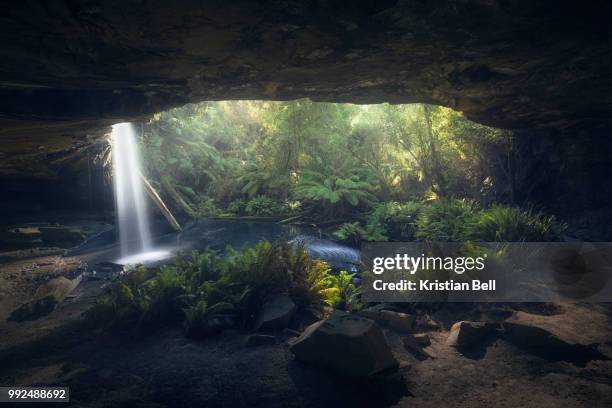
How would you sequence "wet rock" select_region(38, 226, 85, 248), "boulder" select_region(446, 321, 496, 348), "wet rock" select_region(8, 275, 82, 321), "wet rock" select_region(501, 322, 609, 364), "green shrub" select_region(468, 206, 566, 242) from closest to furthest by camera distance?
"wet rock" select_region(501, 322, 609, 364), "boulder" select_region(446, 321, 496, 348), "wet rock" select_region(8, 275, 82, 321), "green shrub" select_region(468, 206, 566, 242), "wet rock" select_region(38, 226, 85, 248)

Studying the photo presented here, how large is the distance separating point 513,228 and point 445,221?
2.91 meters

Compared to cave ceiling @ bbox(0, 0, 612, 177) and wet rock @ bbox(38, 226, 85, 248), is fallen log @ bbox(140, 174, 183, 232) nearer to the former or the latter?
wet rock @ bbox(38, 226, 85, 248)

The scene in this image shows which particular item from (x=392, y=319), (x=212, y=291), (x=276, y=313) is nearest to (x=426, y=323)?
(x=392, y=319)

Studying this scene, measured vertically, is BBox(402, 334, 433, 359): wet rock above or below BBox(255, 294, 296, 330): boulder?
below

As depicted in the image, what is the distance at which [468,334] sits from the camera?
212 inches

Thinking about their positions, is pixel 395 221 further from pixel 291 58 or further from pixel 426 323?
pixel 291 58

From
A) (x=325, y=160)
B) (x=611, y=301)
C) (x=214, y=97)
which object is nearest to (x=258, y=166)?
(x=325, y=160)

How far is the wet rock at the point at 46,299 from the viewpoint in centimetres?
652

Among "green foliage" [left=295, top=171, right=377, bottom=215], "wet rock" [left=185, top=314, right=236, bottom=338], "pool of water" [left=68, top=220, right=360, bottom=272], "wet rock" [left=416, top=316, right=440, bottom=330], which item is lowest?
"wet rock" [left=416, top=316, right=440, bottom=330]

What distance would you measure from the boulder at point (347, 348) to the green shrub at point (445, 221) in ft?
23.0

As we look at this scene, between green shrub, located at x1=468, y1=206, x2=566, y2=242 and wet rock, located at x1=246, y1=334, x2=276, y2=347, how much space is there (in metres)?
7.22

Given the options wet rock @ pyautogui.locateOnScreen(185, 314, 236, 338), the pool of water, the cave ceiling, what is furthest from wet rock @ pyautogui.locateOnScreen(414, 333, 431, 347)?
the cave ceiling

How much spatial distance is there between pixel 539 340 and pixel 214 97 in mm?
8162

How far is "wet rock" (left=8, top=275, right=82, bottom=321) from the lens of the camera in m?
6.52
